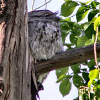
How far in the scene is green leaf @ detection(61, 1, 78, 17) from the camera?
294 centimetres

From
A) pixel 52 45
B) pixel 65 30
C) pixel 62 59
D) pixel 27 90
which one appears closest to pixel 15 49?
pixel 27 90

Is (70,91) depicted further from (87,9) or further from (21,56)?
(21,56)

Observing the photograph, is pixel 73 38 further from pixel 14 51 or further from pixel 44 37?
pixel 14 51

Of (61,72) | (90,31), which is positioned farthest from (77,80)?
(90,31)

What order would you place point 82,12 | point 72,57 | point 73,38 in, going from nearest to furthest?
1. point 72,57
2. point 82,12
3. point 73,38

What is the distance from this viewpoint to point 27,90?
209cm

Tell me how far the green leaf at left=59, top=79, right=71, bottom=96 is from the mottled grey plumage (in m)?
0.43

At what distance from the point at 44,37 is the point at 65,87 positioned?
0.78 metres

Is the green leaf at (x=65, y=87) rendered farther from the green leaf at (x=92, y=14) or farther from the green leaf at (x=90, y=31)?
the green leaf at (x=92, y=14)

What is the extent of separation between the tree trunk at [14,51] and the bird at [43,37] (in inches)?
43.7

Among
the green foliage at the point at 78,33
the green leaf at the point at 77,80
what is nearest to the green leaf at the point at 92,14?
the green foliage at the point at 78,33

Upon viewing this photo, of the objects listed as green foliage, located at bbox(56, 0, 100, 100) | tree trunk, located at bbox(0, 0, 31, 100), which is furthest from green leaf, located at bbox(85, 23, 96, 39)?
tree trunk, located at bbox(0, 0, 31, 100)

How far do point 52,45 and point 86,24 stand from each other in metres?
0.80

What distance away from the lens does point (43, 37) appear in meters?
3.56
